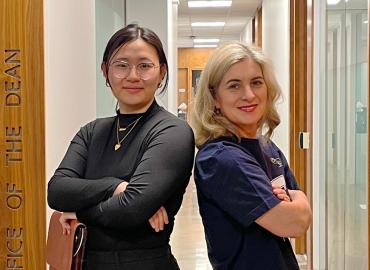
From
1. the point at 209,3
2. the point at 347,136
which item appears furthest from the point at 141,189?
the point at 209,3

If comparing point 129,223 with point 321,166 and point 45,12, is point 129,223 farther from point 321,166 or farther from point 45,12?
point 321,166

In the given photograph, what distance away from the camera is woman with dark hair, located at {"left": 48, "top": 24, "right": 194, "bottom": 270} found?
5.21 ft

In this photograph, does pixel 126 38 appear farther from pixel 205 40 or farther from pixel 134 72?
pixel 205 40

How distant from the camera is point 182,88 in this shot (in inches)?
682

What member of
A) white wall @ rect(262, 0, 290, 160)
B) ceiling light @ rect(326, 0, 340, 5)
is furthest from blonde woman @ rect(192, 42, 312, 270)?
white wall @ rect(262, 0, 290, 160)

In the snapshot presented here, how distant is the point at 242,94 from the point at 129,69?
37 centimetres

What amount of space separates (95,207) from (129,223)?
0.40 feet

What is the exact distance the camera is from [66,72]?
8.39 feet

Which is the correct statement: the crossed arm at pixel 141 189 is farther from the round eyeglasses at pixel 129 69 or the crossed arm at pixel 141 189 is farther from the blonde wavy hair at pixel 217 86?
the round eyeglasses at pixel 129 69

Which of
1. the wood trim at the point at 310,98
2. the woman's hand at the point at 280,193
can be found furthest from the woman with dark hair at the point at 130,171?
the wood trim at the point at 310,98

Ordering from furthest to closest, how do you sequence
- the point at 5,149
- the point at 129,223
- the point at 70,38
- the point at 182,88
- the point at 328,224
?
the point at 182,88, the point at 328,224, the point at 70,38, the point at 5,149, the point at 129,223

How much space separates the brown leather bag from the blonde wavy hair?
44 cm

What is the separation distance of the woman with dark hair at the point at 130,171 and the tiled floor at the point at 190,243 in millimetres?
3132

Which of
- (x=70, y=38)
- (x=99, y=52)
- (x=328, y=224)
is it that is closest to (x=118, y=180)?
(x=70, y=38)
